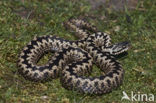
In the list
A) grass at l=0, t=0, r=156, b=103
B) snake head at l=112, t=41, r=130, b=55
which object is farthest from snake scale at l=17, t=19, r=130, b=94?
grass at l=0, t=0, r=156, b=103

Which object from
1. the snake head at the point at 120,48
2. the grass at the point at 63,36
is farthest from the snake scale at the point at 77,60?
the grass at the point at 63,36

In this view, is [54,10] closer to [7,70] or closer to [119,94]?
[7,70]

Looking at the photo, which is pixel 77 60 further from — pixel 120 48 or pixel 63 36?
pixel 63 36

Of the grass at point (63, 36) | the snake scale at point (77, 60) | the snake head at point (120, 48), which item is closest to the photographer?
the grass at point (63, 36)

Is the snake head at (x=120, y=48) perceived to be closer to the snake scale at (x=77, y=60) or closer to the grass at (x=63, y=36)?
the snake scale at (x=77, y=60)

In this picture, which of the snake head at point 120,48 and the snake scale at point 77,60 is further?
the snake head at point 120,48

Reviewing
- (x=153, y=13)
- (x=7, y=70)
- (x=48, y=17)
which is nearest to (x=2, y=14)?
(x=48, y=17)
